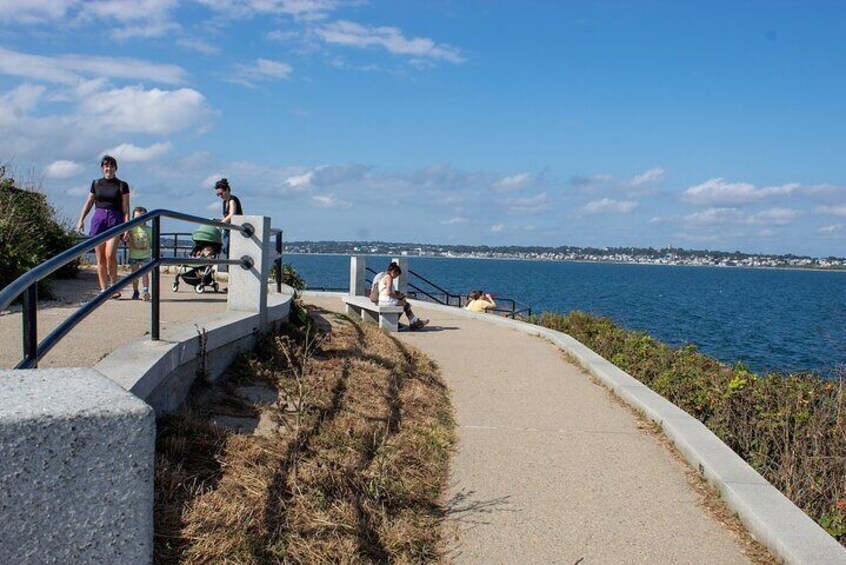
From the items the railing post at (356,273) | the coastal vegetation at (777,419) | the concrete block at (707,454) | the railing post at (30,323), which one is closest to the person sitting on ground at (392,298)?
the coastal vegetation at (777,419)

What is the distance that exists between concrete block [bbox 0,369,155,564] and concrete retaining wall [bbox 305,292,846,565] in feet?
11.6

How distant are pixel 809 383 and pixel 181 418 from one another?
919cm

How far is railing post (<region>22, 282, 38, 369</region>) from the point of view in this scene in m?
3.58

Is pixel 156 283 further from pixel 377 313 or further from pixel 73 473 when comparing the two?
pixel 377 313

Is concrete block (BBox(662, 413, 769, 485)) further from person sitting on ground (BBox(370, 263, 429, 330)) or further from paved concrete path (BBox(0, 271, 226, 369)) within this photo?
person sitting on ground (BBox(370, 263, 429, 330))

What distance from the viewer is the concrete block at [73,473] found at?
1946 millimetres

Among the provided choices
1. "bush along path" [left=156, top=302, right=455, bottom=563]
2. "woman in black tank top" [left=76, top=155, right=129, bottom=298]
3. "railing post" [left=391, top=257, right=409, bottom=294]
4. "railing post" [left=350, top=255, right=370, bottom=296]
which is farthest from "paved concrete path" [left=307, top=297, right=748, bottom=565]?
"railing post" [left=391, top=257, right=409, bottom=294]

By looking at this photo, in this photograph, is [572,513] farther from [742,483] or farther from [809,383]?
[809,383]

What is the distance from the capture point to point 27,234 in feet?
41.1

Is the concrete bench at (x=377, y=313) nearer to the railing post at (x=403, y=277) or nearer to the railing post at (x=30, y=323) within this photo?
the railing post at (x=403, y=277)

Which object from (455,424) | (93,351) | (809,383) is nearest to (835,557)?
(455,424)

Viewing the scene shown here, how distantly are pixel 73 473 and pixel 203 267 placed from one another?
35.2 feet

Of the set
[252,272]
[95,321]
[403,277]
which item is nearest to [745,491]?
[252,272]

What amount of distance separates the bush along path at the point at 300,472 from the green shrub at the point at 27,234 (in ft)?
14.7
